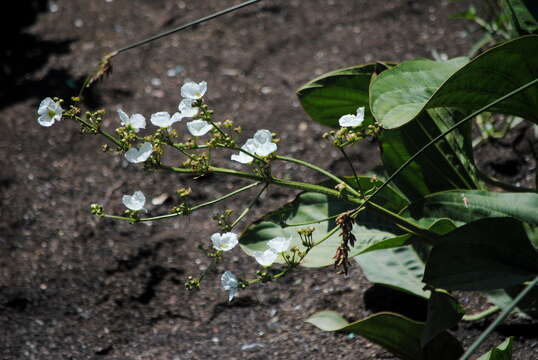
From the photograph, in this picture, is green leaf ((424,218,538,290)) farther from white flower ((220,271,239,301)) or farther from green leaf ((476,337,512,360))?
white flower ((220,271,239,301))

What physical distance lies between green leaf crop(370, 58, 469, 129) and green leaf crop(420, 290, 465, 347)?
38 cm

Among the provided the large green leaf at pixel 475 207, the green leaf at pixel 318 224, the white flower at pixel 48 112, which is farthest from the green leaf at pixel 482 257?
the white flower at pixel 48 112

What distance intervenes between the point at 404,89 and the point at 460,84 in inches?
3.6

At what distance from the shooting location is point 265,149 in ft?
3.16

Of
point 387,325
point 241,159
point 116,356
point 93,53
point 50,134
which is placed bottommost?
point 387,325

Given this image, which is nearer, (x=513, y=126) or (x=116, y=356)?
(x=116, y=356)

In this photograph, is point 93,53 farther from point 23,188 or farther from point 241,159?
point 241,159

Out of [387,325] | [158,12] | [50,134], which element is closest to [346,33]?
[158,12]

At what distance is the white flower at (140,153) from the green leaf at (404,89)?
36 centimetres

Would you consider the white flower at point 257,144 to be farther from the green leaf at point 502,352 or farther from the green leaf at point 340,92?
the green leaf at point 502,352

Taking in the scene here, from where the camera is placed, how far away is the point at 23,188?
6.55 feet

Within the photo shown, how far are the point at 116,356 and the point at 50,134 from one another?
1.08 metres

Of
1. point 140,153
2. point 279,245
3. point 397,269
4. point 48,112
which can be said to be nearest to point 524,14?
point 397,269

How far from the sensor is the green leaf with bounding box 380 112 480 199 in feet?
4.34
